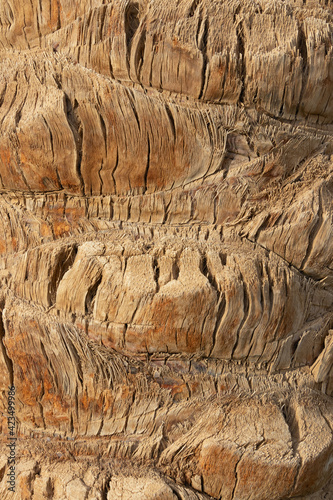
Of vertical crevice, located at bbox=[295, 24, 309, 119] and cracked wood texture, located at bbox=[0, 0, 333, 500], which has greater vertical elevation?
vertical crevice, located at bbox=[295, 24, 309, 119]

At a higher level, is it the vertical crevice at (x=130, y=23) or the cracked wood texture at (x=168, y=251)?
the vertical crevice at (x=130, y=23)

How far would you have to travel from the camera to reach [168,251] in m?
2.13

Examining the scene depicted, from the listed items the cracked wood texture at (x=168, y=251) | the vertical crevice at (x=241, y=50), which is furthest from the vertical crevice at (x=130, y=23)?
the vertical crevice at (x=241, y=50)

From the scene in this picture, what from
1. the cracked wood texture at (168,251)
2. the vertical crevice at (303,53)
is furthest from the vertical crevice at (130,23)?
→ the vertical crevice at (303,53)

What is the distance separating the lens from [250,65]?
220 cm

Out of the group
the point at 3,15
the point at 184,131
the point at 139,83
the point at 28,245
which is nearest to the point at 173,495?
the point at 28,245

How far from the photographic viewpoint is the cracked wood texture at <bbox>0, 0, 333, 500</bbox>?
2.05 meters

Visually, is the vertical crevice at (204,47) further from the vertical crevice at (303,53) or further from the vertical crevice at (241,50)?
the vertical crevice at (303,53)

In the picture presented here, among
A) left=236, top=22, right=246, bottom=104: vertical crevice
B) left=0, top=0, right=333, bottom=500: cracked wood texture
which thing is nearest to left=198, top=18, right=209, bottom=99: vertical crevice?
left=0, top=0, right=333, bottom=500: cracked wood texture

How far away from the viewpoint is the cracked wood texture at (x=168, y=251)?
2.05 m

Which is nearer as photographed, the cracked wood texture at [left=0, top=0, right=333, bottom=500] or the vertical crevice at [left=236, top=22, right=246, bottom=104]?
the cracked wood texture at [left=0, top=0, right=333, bottom=500]

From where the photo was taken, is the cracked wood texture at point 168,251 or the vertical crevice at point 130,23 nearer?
the cracked wood texture at point 168,251

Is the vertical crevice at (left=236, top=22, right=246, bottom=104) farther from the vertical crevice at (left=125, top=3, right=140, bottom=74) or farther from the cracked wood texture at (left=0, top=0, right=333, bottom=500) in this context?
the vertical crevice at (left=125, top=3, right=140, bottom=74)

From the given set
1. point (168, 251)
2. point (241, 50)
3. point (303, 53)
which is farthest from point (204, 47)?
point (168, 251)
